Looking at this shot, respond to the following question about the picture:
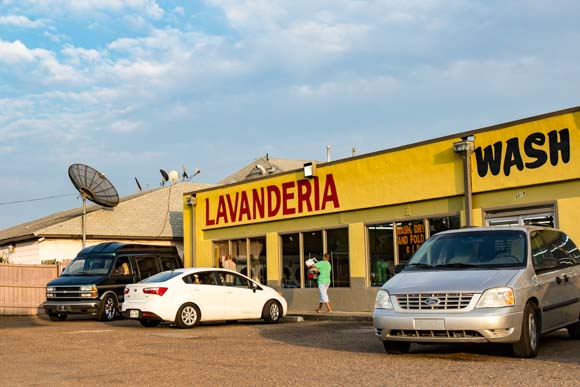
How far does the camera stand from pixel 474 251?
11.3 meters

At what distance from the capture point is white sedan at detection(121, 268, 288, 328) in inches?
690

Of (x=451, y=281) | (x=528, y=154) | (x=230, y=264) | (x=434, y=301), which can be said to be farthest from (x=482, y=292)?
(x=230, y=264)

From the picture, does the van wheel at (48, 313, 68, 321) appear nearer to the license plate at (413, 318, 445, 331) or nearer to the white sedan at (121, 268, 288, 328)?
the white sedan at (121, 268, 288, 328)

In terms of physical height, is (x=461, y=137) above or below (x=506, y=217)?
above

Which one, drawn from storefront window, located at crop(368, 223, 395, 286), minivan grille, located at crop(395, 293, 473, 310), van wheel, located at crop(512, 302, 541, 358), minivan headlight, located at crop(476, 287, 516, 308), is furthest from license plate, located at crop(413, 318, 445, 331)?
storefront window, located at crop(368, 223, 395, 286)

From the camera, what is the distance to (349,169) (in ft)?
75.1

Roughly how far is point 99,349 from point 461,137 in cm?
1073

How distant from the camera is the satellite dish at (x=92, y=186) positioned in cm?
3219

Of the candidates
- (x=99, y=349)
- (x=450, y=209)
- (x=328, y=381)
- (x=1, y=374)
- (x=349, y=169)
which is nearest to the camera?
(x=328, y=381)

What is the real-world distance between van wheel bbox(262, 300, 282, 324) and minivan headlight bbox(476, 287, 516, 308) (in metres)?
9.93

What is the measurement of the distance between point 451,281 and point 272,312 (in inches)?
381

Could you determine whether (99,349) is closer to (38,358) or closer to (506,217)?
(38,358)

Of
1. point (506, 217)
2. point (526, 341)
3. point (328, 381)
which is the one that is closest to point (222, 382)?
point (328, 381)

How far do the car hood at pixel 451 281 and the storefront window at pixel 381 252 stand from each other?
34.8 feet
